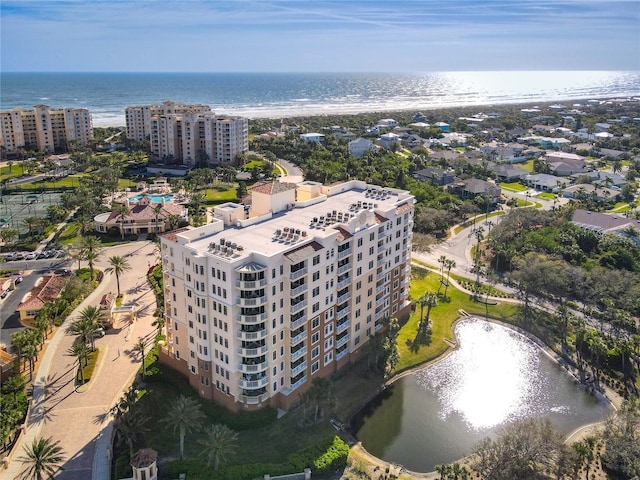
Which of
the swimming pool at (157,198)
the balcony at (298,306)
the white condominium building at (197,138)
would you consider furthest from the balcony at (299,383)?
the white condominium building at (197,138)

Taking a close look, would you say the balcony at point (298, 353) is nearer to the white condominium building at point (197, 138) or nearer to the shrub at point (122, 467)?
the shrub at point (122, 467)

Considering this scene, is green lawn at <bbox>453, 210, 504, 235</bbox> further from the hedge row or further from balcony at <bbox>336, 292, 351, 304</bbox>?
the hedge row

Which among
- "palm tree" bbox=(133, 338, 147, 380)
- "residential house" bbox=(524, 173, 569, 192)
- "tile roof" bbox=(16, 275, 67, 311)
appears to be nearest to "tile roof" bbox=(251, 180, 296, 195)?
"palm tree" bbox=(133, 338, 147, 380)

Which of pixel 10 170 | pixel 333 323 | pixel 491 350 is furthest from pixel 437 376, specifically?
pixel 10 170

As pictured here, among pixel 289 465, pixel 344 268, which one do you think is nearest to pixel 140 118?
pixel 344 268

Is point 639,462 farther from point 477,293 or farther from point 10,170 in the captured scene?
point 10,170

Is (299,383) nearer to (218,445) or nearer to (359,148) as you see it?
(218,445)
